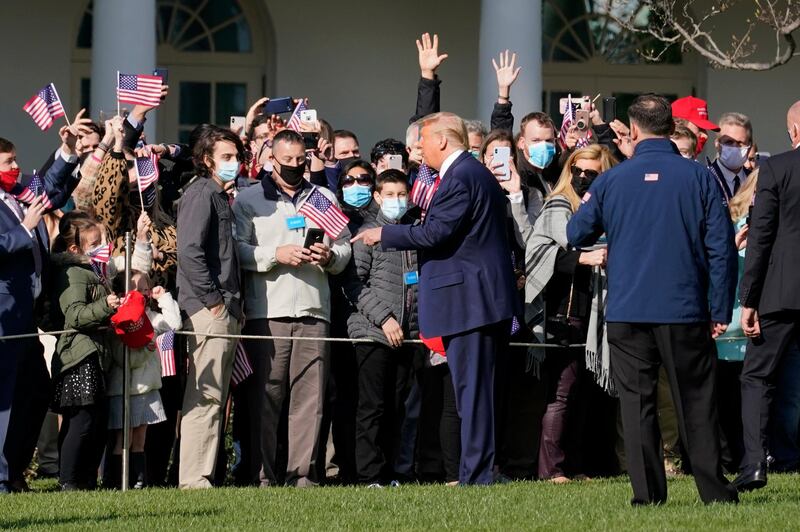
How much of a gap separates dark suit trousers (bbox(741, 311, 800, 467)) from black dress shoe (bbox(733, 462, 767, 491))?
0.46 feet

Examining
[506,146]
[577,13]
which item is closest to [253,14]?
[577,13]

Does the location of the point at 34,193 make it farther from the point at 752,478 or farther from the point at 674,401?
the point at 752,478

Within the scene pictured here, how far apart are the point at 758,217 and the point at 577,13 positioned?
1163cm

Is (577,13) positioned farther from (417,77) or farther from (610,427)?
(610,427)

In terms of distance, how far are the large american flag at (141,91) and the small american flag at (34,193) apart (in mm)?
942

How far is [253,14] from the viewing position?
67.4 feet

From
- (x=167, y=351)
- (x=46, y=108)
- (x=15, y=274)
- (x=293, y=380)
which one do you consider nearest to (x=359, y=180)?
(x=293, y=380)

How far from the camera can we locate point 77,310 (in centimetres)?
1071

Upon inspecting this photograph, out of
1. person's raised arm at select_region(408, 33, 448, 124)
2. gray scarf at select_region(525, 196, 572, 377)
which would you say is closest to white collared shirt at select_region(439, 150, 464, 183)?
gray scarf at select_region(525, 196, 572, 377)

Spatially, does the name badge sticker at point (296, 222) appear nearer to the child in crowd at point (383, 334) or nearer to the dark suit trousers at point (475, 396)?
the child in crowd at point (383, 334)

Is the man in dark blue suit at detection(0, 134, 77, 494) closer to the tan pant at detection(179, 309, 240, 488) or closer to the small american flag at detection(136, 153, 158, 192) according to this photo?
the small american flag at detection(136, 153, 158, 192)

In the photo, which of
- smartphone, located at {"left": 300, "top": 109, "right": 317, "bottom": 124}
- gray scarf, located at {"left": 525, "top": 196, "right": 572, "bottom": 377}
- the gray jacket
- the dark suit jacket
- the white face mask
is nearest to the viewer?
the dark suit jacket

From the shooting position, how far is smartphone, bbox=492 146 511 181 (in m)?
11.3

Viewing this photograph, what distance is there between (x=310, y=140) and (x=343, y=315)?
135 centimetres
